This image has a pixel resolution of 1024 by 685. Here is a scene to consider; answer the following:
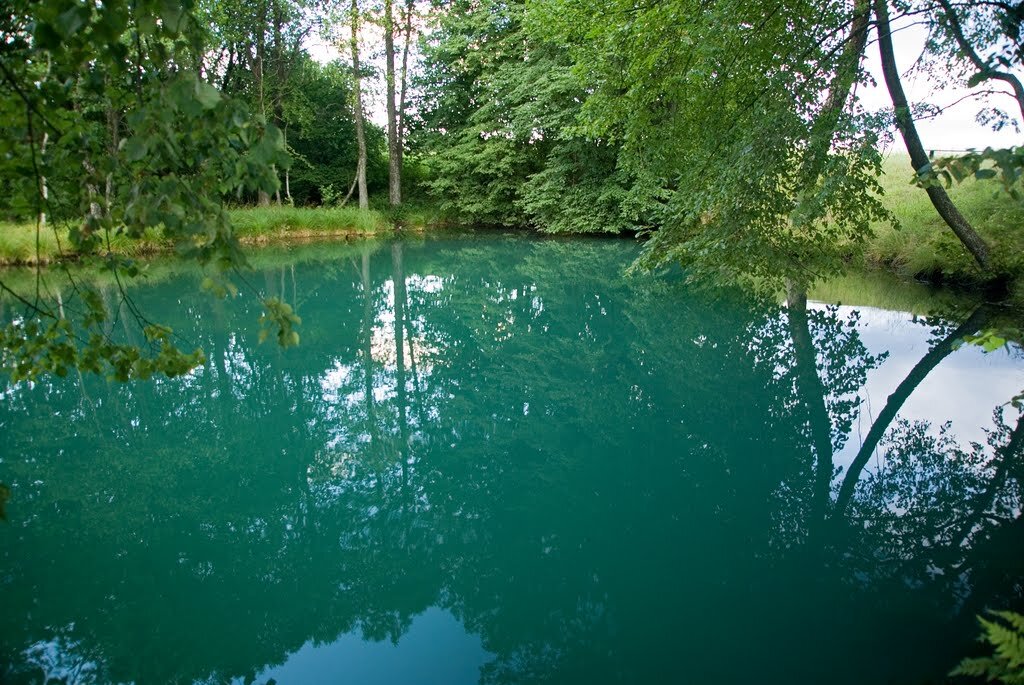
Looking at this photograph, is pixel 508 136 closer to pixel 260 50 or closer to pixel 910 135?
pixel 260 50

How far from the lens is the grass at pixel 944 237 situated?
1005 cm

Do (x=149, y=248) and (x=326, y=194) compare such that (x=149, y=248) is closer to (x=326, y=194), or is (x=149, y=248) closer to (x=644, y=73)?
(x=326, y=194)

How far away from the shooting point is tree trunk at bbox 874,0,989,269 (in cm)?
663

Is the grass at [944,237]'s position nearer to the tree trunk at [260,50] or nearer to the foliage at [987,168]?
the foliage at [987,168]

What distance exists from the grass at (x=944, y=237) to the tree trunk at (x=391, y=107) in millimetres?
17082

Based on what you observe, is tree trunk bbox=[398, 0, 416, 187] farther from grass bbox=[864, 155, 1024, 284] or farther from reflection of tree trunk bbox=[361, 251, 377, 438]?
grass bbox=[864, 155, 1024, 284]

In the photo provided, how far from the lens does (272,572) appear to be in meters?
3.49

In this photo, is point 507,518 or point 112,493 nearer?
point 507,518

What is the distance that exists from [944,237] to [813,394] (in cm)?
738

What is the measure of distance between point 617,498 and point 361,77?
879 inches

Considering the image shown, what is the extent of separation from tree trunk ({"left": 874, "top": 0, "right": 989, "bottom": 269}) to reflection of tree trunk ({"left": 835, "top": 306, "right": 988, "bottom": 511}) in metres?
1.07

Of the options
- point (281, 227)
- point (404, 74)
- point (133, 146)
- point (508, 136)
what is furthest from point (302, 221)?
point (133, 146)

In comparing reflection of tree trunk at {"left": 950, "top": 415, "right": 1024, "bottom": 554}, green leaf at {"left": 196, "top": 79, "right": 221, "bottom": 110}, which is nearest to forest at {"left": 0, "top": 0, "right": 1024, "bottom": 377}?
green leaf at {"left": 196, "top": 79, "right": 221, "bottom": 110}

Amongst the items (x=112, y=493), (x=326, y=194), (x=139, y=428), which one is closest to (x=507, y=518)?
(x=112, y=493)
